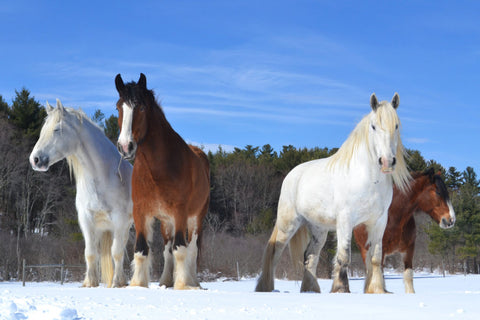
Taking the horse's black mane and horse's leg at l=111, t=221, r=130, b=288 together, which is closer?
the horse's black mane

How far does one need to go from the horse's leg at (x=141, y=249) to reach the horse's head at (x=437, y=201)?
4512 millimetres

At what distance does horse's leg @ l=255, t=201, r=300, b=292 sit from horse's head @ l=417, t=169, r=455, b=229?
7.43ft

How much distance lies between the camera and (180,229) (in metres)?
6.18

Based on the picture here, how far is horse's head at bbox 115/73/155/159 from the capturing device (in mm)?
5910

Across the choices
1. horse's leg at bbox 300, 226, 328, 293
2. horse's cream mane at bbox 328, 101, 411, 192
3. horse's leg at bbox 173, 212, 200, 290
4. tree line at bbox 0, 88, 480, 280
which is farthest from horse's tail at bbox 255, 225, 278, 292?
tree line at bbox 0, 88, 480, 280

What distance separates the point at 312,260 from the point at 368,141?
1.98 metres

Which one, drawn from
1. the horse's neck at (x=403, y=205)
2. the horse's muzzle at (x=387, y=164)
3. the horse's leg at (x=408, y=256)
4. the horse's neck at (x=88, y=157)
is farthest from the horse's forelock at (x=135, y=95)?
the horse's leg at (x=408, y=256)

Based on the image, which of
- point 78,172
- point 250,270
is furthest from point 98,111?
point 78,172

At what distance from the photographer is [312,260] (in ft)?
25.2

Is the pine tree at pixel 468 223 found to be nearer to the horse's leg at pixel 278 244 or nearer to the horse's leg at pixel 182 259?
the horse's leg at pixel 278 244

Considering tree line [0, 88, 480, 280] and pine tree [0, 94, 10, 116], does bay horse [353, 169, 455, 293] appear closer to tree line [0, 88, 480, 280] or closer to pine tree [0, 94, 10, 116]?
tree line [0, 88, 480, 280]

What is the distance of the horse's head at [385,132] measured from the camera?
20.3ft

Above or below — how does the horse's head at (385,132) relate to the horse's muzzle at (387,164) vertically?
above

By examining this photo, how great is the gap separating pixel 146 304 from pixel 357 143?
3489mm
